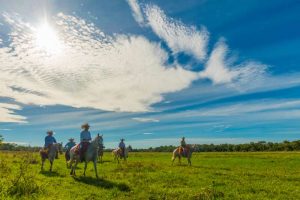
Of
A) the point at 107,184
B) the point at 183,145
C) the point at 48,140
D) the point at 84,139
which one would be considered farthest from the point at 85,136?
the point at 183,145

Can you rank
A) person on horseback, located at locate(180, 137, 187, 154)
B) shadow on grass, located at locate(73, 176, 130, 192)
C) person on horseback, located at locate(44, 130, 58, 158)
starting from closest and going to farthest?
shadow on grass, located at locate(73, 176, 130, 192) → person on horseback, located at locate(44, 130, 58, 158) → person on horseback, located at locate(180, 137, 187, 154)

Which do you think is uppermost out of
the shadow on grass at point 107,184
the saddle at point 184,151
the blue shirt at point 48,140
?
the blue shirt at point 48,140

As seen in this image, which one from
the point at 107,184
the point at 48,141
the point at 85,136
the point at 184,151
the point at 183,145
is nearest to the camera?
the point at 107,184

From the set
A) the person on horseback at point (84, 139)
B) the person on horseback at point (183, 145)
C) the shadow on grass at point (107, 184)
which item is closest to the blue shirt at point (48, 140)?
the person on horseback at point (84, 139)

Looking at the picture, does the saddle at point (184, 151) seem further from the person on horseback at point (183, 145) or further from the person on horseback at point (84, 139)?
the person on horseback at point (84, 139)

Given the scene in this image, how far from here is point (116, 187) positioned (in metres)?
17.5

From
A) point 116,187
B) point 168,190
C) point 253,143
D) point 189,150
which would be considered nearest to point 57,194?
point 116,187

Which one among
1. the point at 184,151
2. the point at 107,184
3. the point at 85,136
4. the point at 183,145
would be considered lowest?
the point at 107,184

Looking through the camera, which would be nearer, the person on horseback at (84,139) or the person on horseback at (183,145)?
the person on horseback at (84,139)

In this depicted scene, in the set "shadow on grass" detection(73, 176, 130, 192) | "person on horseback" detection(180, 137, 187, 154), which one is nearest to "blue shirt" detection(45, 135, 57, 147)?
"shadow on grass" detection(73, 176, 130, 192)

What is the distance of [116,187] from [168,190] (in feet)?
9.99

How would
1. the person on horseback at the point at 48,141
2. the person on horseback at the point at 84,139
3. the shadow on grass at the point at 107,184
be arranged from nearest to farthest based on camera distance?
the shadow on grass at the point at 107,184 < the person on horseback at the point at 84,139 < the person on horseback at the point at 48,141

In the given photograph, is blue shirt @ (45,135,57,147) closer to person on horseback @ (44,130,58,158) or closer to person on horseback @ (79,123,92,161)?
person on horseback @ (44,130,58,158)

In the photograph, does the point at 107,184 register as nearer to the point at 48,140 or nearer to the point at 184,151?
the point at 48,140
